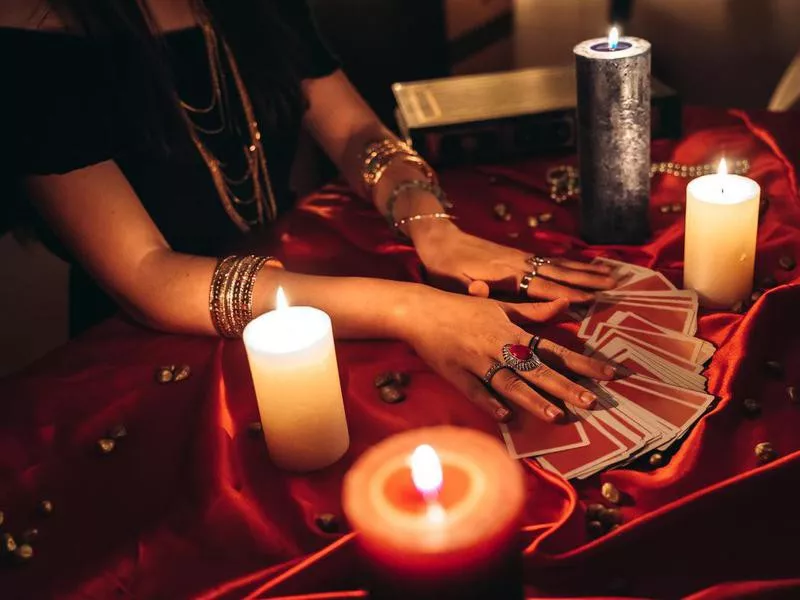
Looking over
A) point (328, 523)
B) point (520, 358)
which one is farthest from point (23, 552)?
point (520, 358)

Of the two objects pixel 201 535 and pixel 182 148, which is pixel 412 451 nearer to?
pixel 201 535

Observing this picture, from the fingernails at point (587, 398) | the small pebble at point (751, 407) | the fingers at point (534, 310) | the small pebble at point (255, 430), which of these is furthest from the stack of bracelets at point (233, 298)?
the small pebble at point (751, 407)

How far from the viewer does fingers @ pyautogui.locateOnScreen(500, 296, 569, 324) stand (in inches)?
36.7

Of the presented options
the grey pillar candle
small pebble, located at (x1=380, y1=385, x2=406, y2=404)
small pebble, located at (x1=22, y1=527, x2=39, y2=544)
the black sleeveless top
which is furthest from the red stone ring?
the black sleeveless top

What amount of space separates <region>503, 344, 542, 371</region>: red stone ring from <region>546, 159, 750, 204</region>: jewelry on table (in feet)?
1.59

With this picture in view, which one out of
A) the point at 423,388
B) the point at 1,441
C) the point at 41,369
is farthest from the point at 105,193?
the point at 423,388

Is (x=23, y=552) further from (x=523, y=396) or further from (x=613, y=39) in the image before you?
(x=613, y=39)

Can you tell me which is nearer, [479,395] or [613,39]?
[479,395]

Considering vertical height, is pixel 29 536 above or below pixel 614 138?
below

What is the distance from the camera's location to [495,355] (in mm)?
858

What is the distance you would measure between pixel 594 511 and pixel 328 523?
0.22 meters

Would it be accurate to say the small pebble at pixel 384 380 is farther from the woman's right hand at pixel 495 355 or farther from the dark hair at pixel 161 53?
the dark hair at pixel 161 53

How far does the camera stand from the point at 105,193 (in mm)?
1053

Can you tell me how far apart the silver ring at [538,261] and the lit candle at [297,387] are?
0.34m
